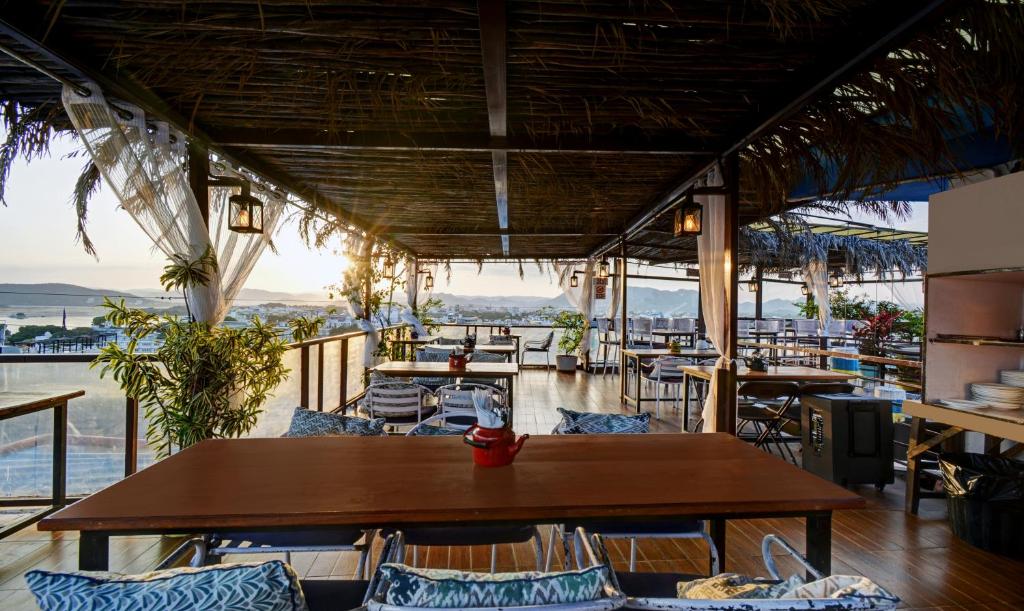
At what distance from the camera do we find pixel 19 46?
2.30 metres

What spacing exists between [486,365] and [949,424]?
381 centimetres

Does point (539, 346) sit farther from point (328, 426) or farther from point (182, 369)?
point (328, 426)

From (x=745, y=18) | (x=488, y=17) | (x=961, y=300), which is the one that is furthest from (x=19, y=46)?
(x=961, y=300)

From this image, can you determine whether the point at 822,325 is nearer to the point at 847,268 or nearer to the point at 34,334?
the point at 847,268

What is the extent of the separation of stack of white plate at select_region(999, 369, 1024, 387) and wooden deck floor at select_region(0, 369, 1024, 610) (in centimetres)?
103

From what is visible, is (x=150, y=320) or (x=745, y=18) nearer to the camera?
(x=745, y=18)

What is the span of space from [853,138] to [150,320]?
4514 mm

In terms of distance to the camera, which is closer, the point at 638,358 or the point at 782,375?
the point at 782,375

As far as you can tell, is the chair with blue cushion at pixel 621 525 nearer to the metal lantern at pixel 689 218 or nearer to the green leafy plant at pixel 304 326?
the metal lantern at pixel 689 218

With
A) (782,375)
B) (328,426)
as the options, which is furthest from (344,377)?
(782,375)

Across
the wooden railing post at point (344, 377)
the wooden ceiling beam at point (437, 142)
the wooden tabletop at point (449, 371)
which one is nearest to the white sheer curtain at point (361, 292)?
the wooden railing post at point (344, 377)

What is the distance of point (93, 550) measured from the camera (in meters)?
1.42

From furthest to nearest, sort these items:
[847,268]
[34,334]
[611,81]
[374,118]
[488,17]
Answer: [847,268] < [34,334] < [374,118] < [611,81] < [488,17]

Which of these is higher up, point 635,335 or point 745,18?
point 745,18
